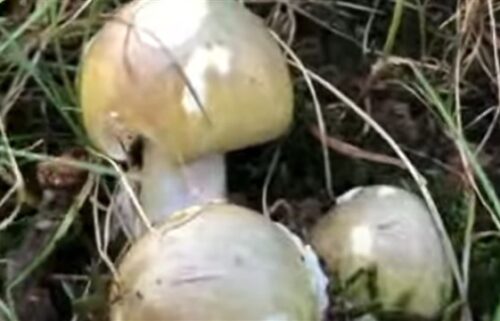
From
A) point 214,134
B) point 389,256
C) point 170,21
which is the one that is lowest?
point 389,256

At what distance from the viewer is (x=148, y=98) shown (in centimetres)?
142

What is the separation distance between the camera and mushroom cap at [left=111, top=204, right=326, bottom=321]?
126 centimetres

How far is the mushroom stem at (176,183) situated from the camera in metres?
1.48

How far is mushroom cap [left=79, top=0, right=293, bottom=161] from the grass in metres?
0.10

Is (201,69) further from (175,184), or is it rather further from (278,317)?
(278,317)

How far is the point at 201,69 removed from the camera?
1.42 m

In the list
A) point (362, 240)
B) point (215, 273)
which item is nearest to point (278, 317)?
point (215, 273)

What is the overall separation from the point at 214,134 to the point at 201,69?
65 mm

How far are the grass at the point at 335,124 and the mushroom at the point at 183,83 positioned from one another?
82mm

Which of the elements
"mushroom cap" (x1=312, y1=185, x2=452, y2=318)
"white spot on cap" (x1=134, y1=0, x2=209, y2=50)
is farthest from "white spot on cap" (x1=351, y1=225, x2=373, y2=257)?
"white spot on cap" (x1=134, y1=0, x2=209, y2=50)

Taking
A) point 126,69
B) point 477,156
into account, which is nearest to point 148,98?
point 126,69

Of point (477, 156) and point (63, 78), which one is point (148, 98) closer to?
point (63, 78)

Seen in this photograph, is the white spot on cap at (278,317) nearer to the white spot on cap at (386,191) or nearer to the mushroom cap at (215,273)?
the mushroom cap at (215,273)

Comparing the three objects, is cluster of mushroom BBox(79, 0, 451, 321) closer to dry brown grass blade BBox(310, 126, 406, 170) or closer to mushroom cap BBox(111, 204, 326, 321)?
mushroom cap BBox(111, 204, 326, 321)
